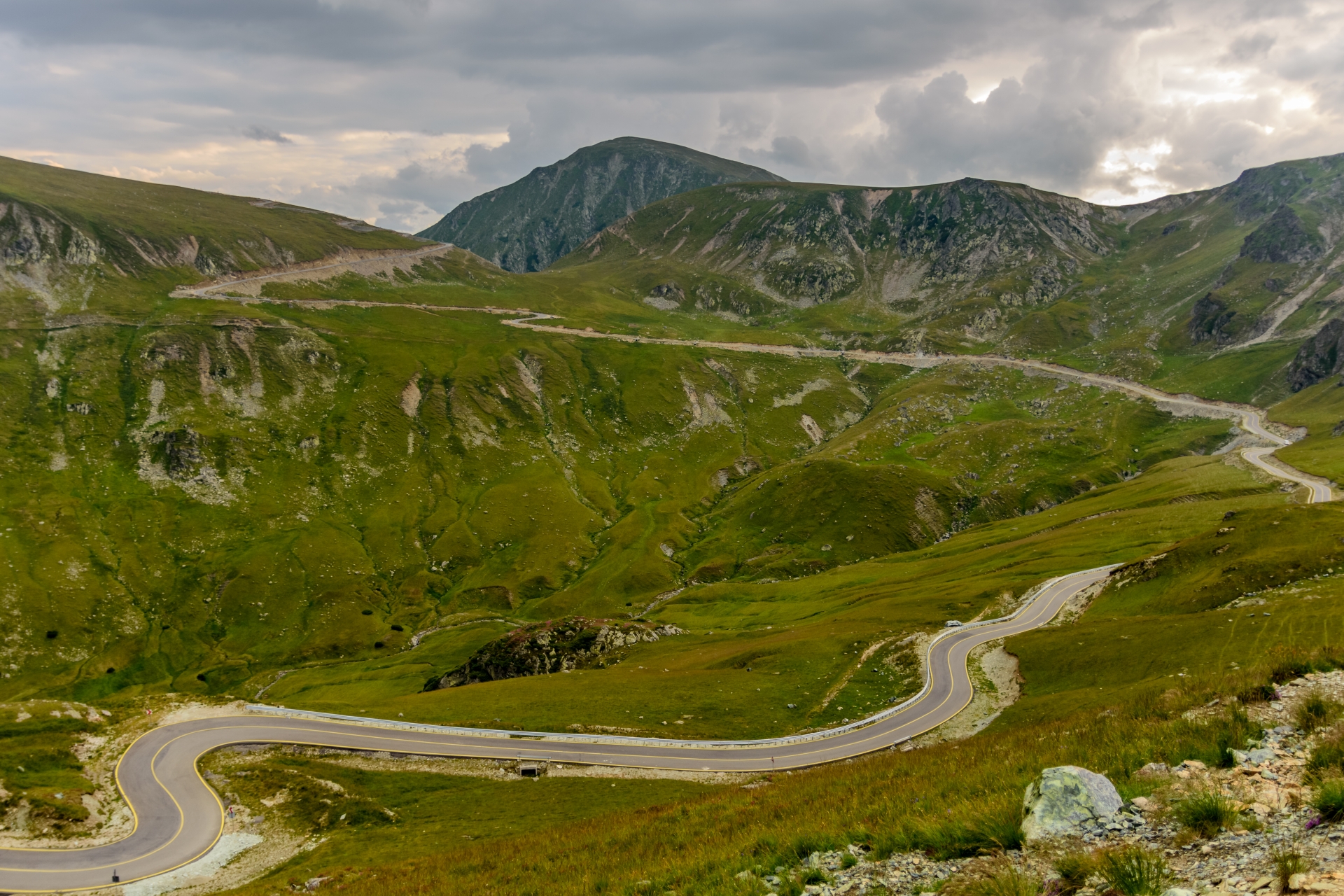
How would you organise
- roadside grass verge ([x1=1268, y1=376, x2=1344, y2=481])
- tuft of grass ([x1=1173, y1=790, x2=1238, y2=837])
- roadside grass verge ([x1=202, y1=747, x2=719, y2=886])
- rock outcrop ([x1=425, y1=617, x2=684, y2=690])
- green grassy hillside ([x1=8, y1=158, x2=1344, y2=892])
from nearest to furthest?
tuft of grass ([x1=1173, y1=790, x2=1238, y2=837]) → green grassy hillside ([x1=8, y1=158, x2=1344, y2=892]) → roadside grass verge ([x1=202, y1=747, x2=719, y2=886]) → rock outcrop ([x1=425, y1=617, x2=684, y2=690]) → roadside grass verge ([x1=1268, y1=376, x2=1344, y2=481])

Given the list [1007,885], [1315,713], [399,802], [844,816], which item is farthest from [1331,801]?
[399,802]

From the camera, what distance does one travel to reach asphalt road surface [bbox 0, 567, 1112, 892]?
39594mm

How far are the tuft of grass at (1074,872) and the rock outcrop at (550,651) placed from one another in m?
85.2

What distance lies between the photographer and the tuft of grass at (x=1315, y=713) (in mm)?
13078

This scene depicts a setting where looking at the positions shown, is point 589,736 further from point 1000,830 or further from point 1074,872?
point 1074,872

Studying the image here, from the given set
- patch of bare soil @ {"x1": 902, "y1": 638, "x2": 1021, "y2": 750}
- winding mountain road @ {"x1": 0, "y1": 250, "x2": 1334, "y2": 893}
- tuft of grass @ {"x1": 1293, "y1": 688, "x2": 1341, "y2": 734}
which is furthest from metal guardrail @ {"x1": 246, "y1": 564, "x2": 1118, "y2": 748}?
tuft of grass @ {"x1": 1293, "y1": 688, "x2": 1341, "y2": 734}

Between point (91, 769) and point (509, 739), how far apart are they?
31116 mm

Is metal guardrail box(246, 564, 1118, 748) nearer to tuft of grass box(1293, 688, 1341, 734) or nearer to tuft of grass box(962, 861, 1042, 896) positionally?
tuft of grass box(1293, 688, 1341, 734)

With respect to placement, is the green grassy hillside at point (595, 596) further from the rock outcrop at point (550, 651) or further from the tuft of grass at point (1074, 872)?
the tuft of grass at point (1074, 872)

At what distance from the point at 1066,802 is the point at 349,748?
6033 cm

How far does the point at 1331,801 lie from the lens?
8.79 meters

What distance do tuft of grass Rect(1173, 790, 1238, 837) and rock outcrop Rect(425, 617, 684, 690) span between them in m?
84.9

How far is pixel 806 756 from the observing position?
5116 cm

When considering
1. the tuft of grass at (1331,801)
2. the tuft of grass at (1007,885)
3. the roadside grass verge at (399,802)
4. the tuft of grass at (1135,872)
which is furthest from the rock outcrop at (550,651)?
the tuft of grass at (1331,801)
